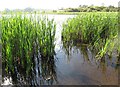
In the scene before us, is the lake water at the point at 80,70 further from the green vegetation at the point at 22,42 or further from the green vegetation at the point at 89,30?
the green vegetation at the point at 89,30

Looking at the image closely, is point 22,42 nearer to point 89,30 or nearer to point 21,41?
point 21,41

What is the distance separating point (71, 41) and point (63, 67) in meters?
2.34

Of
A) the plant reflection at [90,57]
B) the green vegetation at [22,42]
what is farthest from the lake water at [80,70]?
the green vegetation at [22,42]

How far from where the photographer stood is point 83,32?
6523 mm

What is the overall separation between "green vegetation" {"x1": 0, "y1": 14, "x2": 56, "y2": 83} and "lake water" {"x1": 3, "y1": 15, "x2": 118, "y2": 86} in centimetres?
23

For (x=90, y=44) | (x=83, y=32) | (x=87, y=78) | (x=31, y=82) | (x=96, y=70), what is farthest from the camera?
(x=83, y=32)

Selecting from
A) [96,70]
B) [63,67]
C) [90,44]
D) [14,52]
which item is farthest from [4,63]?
[90,44]

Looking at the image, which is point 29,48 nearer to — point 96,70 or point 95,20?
point 96,70

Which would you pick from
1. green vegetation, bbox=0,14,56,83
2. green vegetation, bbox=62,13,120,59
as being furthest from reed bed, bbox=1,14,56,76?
green vegetation, bbox=62,13,120,59

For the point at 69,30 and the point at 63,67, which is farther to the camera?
the point at 69,30

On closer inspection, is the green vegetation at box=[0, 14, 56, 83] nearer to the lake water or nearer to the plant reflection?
the lake water

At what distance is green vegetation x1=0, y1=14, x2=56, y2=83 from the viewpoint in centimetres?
377

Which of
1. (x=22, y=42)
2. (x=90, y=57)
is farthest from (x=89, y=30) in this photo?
(x=22, y=42)

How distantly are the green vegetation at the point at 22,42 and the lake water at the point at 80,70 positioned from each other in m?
0.23
